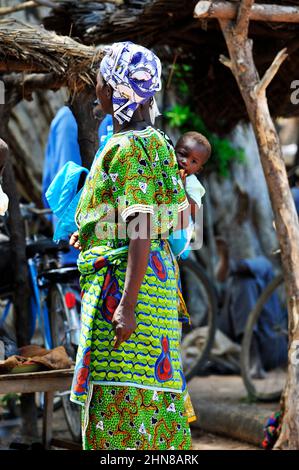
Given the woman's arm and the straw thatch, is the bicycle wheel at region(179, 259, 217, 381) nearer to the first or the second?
the straw thatch

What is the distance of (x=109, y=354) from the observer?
10.9 feet

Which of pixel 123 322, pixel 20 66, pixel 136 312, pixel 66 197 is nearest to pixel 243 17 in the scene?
pixel 20 66

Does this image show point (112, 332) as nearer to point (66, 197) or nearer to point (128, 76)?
Result: point (128, 76)

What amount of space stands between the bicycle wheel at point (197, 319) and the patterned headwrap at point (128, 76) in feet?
11.6

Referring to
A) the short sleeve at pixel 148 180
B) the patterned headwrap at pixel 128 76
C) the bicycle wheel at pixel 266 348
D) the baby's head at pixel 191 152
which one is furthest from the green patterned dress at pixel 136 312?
the bicycle wheel at pixel 266 348

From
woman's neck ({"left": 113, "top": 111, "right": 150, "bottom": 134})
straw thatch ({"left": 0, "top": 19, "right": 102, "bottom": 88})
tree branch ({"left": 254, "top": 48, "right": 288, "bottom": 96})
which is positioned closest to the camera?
woman's neck ({"left": 113, "top": 111, "right": 150, "bottom": 134})

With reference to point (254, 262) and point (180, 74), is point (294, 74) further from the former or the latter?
point (254, 262)

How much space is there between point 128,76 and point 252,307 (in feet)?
18.5

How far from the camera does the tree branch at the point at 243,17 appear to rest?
5039 mm

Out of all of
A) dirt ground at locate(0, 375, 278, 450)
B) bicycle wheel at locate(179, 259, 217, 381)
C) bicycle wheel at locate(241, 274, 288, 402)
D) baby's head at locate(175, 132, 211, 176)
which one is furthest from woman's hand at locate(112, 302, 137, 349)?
bicycle wheel at locate(241, 274, 288, 402)

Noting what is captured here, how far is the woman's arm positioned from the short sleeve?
68 millimetres

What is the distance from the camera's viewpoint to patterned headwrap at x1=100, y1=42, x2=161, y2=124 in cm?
337
